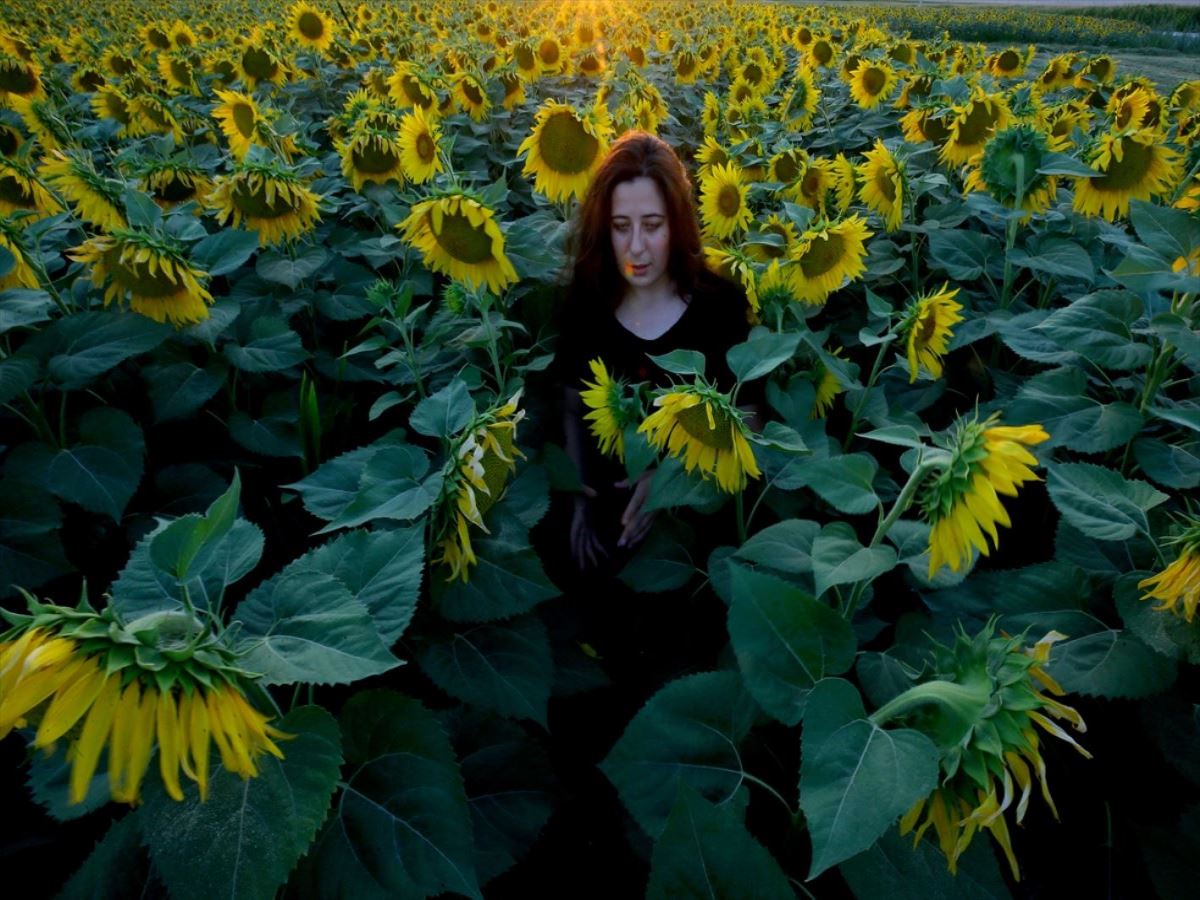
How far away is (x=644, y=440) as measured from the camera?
4.87 feet

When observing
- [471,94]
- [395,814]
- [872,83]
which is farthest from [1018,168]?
[471,94]

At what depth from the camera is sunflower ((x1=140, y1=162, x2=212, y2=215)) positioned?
236 cm

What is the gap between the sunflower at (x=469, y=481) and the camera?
3.80 feet

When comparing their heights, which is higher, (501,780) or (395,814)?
(395,814)

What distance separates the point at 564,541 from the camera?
95.6 inches

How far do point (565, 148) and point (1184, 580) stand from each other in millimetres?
2145

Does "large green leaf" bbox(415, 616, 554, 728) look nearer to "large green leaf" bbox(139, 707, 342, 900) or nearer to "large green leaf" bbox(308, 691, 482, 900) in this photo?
"large green leaf" bbox(308, 691, 482, 900)

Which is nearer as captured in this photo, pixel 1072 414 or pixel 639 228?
pixel 1072 414

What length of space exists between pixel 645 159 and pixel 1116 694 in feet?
5.92

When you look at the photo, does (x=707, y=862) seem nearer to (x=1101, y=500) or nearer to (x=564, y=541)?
(x=1101, y=500)

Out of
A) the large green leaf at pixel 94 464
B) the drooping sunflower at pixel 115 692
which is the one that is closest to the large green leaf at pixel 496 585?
the drooping sunflower at pixel 115 692

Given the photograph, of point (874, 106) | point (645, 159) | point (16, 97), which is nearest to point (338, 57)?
point (16, 97)

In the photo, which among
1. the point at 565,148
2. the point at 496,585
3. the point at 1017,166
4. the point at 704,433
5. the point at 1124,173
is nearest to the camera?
the point at 496,585

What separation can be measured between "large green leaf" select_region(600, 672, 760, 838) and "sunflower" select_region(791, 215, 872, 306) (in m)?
Result: 1.24
